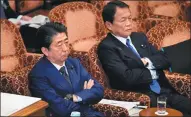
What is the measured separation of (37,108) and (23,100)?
0.13 meters

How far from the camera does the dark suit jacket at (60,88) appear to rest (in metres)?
2.88

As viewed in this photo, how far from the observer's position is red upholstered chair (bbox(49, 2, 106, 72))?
422 centimetres

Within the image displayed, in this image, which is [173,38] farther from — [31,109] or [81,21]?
[31,109]

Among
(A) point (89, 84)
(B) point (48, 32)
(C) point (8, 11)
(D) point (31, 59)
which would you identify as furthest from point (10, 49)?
(C) point (8, 11)

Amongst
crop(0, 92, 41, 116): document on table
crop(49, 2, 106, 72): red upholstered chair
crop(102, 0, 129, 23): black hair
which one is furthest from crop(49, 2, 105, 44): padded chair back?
crop(0, 92, 41, 116): document on table

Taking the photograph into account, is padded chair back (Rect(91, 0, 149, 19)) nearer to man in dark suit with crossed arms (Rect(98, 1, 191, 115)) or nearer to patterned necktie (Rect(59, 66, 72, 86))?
man in dark suit with crossed arms (Rect(98, 1, 191, 115))

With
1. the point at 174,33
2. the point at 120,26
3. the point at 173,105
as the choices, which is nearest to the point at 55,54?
the point at 120,26

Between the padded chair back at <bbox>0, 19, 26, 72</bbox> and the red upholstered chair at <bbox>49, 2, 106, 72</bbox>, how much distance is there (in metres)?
0.62

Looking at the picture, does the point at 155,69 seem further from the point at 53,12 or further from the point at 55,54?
the point at 53,12

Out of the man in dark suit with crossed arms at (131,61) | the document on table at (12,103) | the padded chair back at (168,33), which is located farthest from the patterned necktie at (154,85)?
the document on table at (12,103)

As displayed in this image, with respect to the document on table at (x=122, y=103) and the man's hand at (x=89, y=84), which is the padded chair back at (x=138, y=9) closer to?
the document on table at (x=122, y=103)

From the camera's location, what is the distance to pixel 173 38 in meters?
4.00

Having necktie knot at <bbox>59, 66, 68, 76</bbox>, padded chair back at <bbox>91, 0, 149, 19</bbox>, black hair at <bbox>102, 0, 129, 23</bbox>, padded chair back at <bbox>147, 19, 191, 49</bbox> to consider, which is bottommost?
necktie knot at <bbox>59, 66, 68, 76</bbox>

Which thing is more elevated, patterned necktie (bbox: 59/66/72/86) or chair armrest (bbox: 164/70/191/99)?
patterned necktie (bbox: 59/66/72/86)
